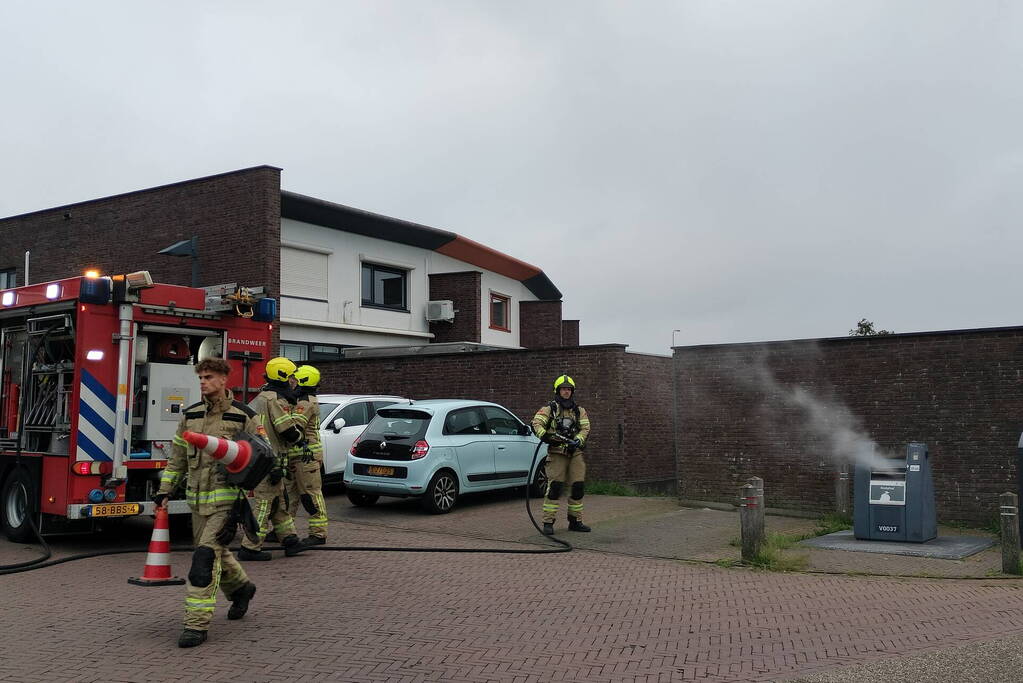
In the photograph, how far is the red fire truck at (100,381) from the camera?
9508 mm

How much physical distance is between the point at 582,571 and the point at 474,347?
14.5m

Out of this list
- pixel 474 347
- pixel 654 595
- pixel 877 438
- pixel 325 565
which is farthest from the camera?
pixel 474 347

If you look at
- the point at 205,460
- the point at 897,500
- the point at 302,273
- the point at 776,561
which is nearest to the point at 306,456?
the point at 205,460

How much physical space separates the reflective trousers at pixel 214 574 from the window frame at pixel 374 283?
19.4 meters

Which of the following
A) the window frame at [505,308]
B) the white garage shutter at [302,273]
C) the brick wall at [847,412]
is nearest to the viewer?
the brick wall at [847,412]

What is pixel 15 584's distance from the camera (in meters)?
8.38

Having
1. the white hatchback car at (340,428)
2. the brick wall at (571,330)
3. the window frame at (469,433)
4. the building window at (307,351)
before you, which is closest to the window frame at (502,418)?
the window frame at (469,433)

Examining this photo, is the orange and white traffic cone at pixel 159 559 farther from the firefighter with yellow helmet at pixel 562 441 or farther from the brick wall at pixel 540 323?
the brick wall at pixel 540 323

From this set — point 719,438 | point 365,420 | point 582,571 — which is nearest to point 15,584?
point 582,571

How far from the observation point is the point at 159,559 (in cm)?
663

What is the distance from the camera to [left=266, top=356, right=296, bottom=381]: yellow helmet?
9539mm

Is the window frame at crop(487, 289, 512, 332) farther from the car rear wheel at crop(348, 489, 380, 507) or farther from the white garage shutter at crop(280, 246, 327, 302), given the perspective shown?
the car rear wheel at crop(348, 489, 380, 507)

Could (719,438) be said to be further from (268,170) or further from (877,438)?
(268,170)

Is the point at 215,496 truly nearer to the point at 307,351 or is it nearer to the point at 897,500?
the point at 897,500
